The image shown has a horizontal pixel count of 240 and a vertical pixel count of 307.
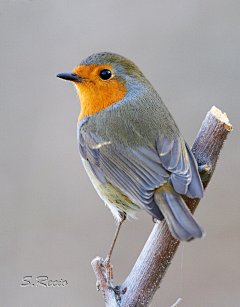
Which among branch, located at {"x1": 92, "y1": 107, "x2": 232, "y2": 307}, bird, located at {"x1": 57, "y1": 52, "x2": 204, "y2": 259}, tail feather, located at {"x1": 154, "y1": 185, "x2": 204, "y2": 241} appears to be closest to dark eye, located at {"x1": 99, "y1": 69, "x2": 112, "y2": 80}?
bird, located at {"x1": 57, "y1": 52, "x2": 204, "y2": 259}

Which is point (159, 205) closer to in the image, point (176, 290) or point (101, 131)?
point (101, 131)

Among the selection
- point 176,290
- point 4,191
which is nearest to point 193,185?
point 176,290

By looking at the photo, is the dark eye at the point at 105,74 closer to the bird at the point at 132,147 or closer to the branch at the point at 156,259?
the bird at the point at 132,147

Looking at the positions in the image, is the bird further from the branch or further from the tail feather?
the branch

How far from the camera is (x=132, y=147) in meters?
2.47

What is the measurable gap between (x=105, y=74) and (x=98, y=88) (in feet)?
0.37

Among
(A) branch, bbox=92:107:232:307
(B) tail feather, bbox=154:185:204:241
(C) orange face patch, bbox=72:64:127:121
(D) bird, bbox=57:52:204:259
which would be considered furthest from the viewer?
(C) orange face patch, bbox=72:64:127:121

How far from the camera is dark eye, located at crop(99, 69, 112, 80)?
2.77m

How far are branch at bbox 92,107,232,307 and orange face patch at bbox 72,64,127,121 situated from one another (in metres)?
0.72

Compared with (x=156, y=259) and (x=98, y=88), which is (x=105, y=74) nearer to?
(x=98, y=88)

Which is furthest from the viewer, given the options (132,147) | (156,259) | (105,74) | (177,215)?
(105,74)

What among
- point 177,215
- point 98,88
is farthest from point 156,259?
→ point 98,88

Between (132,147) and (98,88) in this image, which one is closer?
(132,147)

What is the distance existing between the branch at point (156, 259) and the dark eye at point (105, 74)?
0.80 metres
